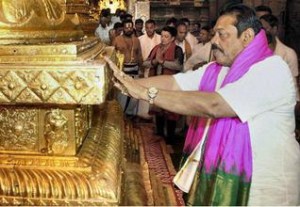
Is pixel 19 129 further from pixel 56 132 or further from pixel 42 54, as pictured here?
pixel 42 54

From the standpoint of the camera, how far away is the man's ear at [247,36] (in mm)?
1779

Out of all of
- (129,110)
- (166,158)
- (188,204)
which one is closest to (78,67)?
(188,204)

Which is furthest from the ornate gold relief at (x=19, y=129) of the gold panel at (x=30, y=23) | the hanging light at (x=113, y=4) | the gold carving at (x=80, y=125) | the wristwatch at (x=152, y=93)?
the hanging light at (x=113, y=4)

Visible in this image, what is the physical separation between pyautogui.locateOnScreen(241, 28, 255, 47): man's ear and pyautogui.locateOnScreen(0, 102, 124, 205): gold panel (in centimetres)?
74

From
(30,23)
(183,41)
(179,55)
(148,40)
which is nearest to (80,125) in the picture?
(30,23)

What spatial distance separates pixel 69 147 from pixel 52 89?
26 cm

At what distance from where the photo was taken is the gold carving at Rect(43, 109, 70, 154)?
1.58 meters

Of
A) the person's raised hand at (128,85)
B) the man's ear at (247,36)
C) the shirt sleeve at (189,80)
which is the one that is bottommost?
the shirt sleeve at (189,80)

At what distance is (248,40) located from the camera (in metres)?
1.79

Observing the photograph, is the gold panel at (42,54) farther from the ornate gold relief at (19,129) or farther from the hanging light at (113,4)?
the hanging light at (113,4)

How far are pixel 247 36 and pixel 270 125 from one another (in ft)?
1.22

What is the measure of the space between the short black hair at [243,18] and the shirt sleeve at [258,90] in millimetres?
162

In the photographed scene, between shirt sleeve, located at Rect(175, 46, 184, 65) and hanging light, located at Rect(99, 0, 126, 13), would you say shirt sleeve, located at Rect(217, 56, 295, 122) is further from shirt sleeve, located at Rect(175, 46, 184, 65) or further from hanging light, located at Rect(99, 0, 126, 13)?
hanging light, located at Rect(99, 0, 126, 13)

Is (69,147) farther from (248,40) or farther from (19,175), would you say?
(248,40)
